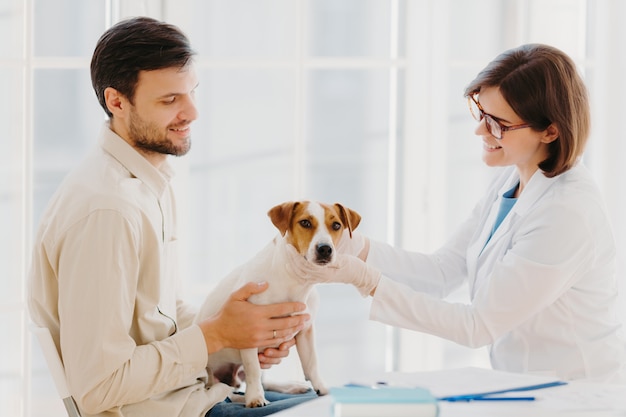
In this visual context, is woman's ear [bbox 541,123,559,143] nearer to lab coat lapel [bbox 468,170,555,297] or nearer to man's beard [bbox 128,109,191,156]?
lab coat lapel [bbox 468,170,555,297]

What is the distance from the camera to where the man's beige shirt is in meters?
1.58

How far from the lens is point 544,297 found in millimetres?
1941

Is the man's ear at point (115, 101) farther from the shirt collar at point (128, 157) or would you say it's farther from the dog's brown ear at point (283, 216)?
the dog's brown ear at point (283, 216)

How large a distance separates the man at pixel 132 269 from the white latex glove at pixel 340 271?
3.4 inches

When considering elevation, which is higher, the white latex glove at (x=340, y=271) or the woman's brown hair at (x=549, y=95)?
the woman's brown hair at (x=549, y=95)

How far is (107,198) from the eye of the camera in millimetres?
1619

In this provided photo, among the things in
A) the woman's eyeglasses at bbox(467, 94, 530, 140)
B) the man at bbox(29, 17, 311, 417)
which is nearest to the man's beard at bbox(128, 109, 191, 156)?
the man at bbox(29, 17, 311, 417)

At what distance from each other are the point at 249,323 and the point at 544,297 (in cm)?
71

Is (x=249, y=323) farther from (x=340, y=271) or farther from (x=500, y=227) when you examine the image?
(x=500, y=227)

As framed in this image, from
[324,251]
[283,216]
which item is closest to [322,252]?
[324,251]

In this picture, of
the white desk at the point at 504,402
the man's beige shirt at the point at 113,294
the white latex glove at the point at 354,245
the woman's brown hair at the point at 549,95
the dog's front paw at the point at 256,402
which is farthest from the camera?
the white latex glove at the point at 354,245

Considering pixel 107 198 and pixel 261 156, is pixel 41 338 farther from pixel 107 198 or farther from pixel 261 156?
pixel 261 156

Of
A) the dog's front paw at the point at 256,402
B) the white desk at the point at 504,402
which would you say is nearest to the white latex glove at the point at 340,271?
the dog's front paw at the point at 256,402

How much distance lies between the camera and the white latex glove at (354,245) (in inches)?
90.1
